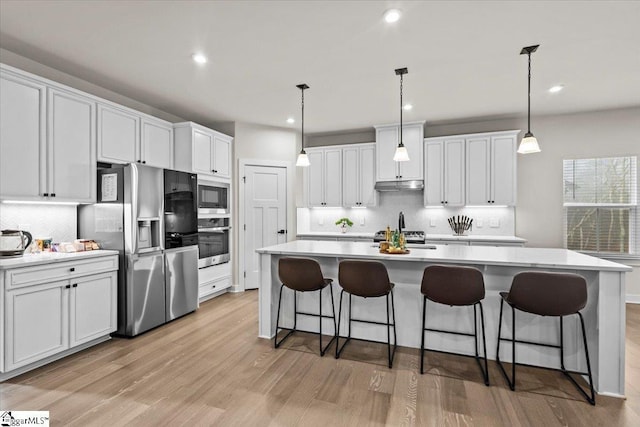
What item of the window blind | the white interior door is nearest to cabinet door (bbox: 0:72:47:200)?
the white interior door

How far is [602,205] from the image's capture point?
469 centimetres

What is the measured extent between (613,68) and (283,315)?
430cm

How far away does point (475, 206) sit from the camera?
5.19 meters

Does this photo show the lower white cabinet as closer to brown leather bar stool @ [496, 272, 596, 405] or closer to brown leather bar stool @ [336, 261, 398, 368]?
brown leather bar stool @ [336, 261, 398, 368]

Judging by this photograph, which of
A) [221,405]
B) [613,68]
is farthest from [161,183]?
[613,68]

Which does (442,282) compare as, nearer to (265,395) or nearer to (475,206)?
(265,395)

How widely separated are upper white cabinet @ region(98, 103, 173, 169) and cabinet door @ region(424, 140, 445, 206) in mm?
3873

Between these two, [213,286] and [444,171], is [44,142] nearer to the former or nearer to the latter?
[213,286]

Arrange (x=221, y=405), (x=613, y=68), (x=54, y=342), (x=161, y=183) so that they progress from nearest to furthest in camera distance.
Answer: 1. (x=221, y=405)
2. (x=54, y=342)
3. (x=613, y=68)
4. (x=161, y=183)

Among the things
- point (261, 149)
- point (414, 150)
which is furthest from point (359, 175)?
point (261, 149)

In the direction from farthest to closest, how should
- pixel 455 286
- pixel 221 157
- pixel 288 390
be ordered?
pixel 221 157
pixel 455 286
pixel 288 390

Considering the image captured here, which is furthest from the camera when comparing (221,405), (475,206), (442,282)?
(475,206)

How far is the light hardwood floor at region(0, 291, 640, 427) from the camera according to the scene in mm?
2066

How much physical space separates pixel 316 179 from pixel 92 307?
3.83 metres
